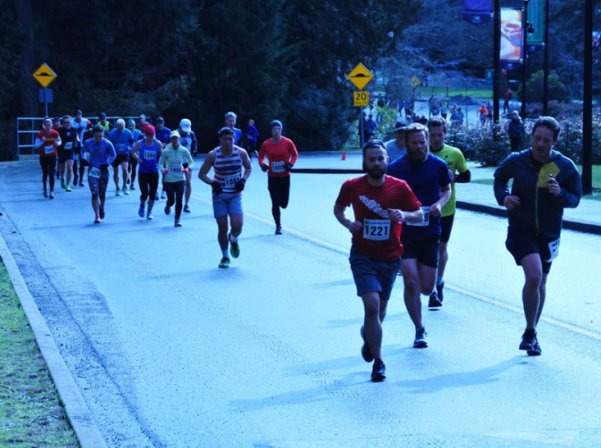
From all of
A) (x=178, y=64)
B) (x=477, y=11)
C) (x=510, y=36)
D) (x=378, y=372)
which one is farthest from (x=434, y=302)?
(x=178, y=64)

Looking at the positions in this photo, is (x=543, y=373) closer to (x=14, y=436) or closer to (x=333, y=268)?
(x=14, y=436)

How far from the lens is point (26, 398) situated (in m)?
8.09

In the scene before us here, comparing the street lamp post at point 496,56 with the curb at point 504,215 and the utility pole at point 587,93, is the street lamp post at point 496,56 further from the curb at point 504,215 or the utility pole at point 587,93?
the curb at point 504,215

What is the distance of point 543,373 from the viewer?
920cm

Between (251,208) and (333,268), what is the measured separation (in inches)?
400

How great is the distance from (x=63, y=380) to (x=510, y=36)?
3962 centimetres

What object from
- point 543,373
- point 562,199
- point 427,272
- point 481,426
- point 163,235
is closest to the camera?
point 481,426

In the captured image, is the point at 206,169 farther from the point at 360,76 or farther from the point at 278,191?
the point at 360,76

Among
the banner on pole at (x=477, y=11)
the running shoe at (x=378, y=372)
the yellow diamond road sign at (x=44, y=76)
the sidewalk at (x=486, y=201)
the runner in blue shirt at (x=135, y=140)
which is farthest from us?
the banner on pole at (x=477, y=11)

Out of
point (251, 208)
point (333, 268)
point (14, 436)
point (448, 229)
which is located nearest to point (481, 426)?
point (14, 436)

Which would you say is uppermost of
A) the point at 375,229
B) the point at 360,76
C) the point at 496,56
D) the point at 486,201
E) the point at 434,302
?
the point at 496,56

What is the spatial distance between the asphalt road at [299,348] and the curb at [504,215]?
5.66 feet

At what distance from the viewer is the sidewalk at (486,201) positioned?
21391 millimetres

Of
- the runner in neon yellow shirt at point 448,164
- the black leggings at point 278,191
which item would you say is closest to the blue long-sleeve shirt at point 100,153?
the black leggings at point 278,191
